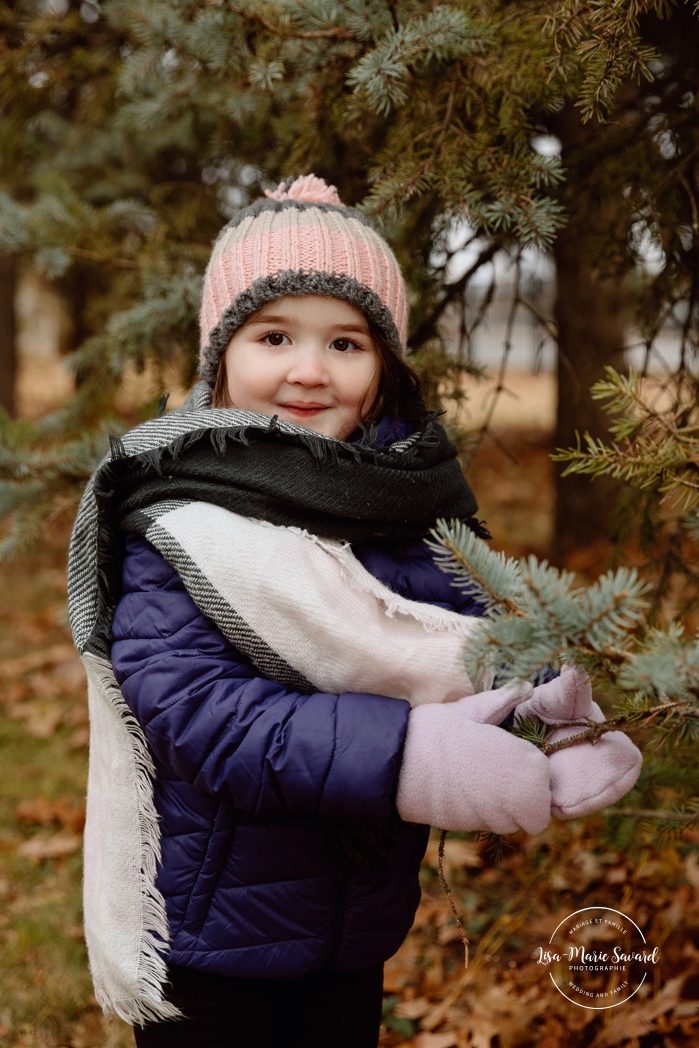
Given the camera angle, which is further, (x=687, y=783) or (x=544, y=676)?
(x=687, y=783)

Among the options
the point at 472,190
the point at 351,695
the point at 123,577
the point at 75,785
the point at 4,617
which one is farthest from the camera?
the point at 4,617

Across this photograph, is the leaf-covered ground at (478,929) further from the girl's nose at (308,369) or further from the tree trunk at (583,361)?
the tree trunk at (583,361)

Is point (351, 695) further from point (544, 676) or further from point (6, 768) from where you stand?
point (6, 768)

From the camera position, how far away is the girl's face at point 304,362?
5.86ft

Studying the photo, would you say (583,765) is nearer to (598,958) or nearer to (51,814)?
(598,958)

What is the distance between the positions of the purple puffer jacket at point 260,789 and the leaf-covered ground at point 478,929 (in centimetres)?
37

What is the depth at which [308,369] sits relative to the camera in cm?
175

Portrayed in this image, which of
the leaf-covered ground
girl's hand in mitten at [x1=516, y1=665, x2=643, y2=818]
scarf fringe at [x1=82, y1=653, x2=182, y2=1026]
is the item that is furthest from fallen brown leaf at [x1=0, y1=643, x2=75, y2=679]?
girl's hand in mitten at [x1=516, y1=665, x2=643, y2=818]

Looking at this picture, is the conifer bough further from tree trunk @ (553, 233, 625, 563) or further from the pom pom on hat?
tree trunk @ (553, 233, 625, 563)

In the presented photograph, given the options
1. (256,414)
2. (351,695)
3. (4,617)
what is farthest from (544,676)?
(4,617)

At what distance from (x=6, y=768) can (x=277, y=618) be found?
351 cm

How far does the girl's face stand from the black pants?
3.90ft

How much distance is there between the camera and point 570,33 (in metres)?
1.78

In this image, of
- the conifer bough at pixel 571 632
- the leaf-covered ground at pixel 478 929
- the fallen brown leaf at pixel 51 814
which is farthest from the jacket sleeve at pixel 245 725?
the fallen brown leaf at pixel 51 814
